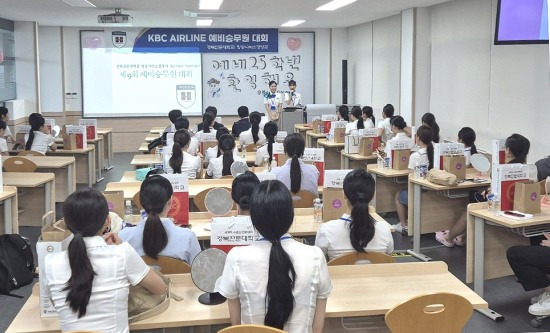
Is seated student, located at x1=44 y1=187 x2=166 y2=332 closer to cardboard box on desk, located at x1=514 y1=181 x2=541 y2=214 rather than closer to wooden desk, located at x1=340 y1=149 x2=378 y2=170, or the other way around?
cardboard box on desk, located at x1=514 y1=181 x2=541 y2=214

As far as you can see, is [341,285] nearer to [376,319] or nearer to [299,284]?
[376,319]

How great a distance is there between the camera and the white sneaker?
4242 millimetres

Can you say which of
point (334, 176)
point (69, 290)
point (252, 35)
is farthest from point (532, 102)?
point (252, 35)

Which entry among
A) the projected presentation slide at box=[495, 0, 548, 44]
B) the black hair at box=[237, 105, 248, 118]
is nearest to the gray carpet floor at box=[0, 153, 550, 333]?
the projected presentation slide at box=[495, 0, 548, 44]

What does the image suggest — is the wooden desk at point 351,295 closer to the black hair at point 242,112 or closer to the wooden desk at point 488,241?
the wooden desk at point 488,241

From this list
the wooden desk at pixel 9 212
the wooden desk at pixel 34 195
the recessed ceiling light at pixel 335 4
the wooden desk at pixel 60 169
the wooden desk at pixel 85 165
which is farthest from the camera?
the wooden desk at pixel 85 165

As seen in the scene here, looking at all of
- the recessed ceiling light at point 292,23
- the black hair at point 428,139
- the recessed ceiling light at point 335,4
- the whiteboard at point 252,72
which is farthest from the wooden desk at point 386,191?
the whiteboard at point 252,72

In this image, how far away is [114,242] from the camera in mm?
2895

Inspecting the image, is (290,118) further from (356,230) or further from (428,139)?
(356,230)

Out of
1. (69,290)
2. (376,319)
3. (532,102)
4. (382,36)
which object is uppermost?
(382,36)

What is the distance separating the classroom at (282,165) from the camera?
2.45 m

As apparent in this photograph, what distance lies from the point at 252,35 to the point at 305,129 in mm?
3461

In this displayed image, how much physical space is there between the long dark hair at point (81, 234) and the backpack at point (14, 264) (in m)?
2.97

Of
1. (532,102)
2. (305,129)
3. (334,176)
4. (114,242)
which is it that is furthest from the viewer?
(305,129)
